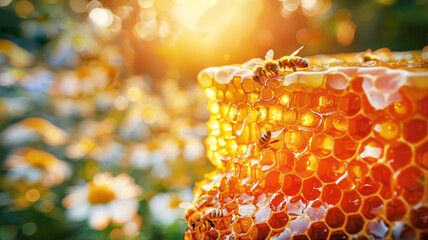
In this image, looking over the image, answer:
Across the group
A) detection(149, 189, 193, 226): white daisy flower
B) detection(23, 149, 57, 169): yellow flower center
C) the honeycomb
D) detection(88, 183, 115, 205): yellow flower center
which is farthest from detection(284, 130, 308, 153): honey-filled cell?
detection(23, 149, 57, 169): yellow flower center

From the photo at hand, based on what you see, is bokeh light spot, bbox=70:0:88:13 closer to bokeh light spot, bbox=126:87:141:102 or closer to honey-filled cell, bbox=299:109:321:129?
bokeh light spot, bbox=126:87:141:102

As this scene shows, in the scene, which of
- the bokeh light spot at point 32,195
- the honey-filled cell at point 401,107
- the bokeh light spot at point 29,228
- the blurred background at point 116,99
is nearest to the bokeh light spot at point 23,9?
the blurred background at point 116,99

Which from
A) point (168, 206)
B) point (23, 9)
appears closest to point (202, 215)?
point (168, 206)

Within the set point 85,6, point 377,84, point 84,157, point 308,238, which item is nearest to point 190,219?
point 308,238

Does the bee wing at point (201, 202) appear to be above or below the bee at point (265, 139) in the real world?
below

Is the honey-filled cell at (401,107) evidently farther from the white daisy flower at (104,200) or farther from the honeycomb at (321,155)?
the white daisy flower at (104,200)

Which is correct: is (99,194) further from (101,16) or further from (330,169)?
(101,16)

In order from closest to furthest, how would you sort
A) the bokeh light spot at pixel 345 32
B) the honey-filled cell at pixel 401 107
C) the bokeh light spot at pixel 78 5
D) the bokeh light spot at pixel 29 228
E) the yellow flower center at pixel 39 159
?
the honey-filled cell at pixel 401 107
the bokeh light spot at pixel 29 228
the yellow flower center at pixel 39 159
the bokeh light spot at pixel 345 32
the bokeh light spot at pixel 78 5
